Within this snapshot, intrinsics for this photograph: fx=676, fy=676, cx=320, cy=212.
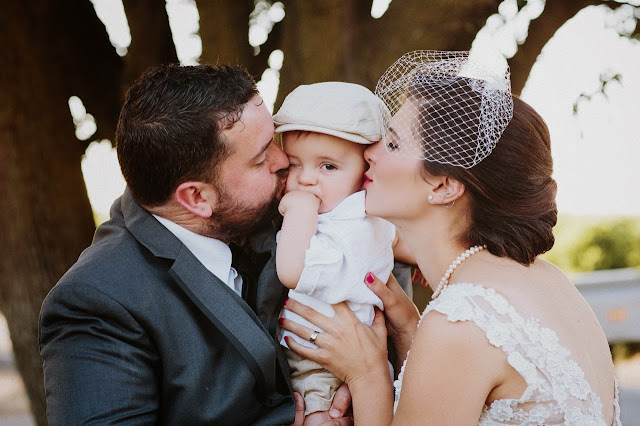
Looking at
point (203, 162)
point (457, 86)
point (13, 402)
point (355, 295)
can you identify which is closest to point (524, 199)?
point (457, 86)

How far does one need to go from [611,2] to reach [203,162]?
257 centimetres

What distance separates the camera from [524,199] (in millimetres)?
2629

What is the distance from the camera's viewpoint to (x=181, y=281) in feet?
8.60

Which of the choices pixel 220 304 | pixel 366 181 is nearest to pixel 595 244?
pixel 366 181

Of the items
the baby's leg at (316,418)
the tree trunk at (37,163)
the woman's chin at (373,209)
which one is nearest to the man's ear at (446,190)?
the woman's chin at (373,209)

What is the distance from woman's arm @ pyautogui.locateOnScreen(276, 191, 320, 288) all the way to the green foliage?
8324mm

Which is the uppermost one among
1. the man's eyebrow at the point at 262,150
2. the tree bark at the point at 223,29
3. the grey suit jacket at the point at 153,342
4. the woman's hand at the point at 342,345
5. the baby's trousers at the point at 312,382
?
the tree bark at the point at 223,29

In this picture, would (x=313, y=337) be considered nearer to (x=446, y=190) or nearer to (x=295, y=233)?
(x=295, y=233)

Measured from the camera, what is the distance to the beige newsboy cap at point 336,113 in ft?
9.40

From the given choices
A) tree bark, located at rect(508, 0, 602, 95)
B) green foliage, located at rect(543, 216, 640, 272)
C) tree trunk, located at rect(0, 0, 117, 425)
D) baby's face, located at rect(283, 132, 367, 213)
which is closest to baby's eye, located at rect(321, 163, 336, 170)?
baby's face, located at rect(283, 132, 367, 213)

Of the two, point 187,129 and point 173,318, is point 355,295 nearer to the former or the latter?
point 173,318

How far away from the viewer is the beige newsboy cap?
9.40 ft

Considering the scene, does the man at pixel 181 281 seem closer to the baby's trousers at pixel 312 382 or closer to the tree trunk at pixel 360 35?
the baby's trousers at pixel 312 382

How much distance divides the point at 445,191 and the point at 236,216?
0.90 metres
